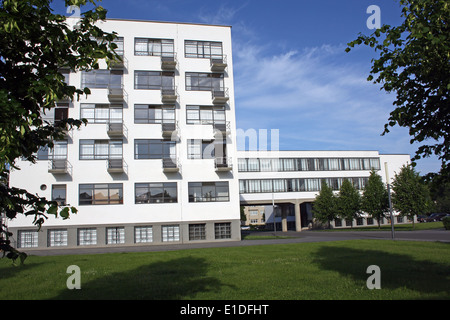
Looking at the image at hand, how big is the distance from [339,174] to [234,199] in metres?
39.0

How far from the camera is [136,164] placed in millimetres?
32969

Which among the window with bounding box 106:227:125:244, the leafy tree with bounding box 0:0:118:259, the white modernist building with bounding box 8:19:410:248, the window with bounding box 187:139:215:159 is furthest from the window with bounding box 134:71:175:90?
the leafy tree with bounding box 0:0:118:259

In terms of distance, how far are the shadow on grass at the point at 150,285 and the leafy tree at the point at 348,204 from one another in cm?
4572

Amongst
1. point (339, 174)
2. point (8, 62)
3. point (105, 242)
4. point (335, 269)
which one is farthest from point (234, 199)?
point (339, 174)

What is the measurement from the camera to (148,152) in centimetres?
3338

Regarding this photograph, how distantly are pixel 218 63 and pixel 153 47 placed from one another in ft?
21.9

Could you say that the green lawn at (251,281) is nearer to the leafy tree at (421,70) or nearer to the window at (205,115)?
the leafy tree at (421,70)

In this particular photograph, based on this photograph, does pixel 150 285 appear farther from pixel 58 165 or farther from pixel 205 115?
pixel 205 115

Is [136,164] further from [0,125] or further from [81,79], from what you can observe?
[0,125]

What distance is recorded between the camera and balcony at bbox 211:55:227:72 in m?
35.1

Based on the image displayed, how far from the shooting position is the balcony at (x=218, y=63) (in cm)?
3509

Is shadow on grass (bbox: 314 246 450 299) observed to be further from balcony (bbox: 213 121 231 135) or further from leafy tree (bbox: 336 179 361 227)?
leafy tree (bbox: 336 179 361 227)

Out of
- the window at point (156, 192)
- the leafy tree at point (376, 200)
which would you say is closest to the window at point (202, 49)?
the window at point (156, 192)

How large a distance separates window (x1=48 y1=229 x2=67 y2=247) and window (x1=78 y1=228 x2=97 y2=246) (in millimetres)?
1252
